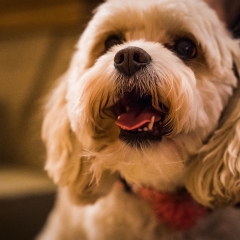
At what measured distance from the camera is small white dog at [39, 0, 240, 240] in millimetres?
811

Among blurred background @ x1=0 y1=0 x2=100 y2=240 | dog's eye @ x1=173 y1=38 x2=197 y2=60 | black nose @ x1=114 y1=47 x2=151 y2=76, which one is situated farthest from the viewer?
blurred background @ x1=0 y1=0 x2=100 y2=240

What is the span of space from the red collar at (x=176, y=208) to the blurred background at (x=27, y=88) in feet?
2.20

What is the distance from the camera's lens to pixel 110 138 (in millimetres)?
892

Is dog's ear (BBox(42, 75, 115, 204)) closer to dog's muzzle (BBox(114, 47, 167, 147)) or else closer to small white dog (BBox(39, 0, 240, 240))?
small white dog (BBox(39, 0, 240, 240))

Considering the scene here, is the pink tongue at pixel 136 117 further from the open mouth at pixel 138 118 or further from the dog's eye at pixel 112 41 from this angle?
the dog's eye at pixel 112 41

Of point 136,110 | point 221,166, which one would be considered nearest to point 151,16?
point 136,110

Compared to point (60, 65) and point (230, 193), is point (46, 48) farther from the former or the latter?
point (230, 193)

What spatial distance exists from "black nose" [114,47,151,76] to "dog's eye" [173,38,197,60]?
15cm

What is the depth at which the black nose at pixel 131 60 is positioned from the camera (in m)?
0.79

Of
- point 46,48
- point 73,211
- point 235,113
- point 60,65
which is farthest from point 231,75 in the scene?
point 46,48

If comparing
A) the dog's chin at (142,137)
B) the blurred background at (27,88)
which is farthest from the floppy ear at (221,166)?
the blurred background at (27,88)

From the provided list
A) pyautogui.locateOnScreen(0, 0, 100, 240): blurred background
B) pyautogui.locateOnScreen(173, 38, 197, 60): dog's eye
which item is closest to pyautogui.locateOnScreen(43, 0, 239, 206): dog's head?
pyautogui.locateOnScreen(173, 38, 197, 60): dog's eye

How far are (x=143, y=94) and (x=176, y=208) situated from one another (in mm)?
324

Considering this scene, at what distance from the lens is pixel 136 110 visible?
0.83 meters
